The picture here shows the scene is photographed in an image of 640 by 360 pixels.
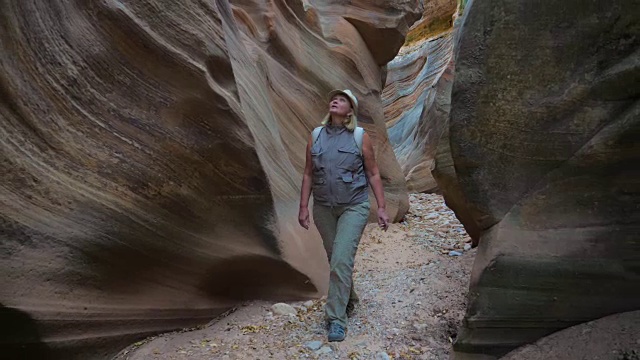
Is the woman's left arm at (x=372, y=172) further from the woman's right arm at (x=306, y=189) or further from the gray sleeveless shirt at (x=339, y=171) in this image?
the woman's right arm at (x=306, y=189)

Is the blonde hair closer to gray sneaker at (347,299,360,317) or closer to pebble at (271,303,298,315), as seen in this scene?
gray sneaker at (347,299,360,317)

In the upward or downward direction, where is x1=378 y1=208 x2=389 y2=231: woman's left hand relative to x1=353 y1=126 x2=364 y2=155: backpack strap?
downward

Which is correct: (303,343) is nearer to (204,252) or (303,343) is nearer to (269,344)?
(269,344)

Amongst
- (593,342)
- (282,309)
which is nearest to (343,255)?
(282,309)

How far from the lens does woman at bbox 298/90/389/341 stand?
4.10 meters

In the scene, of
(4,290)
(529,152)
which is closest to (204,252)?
(4,290)

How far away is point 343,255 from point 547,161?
1.61 metres

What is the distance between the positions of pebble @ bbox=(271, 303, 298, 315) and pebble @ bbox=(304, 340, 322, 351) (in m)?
0.61

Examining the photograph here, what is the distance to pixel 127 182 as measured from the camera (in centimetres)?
381

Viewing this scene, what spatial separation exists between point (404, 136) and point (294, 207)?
11.8 metres

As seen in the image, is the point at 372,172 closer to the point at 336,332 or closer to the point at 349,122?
the point at 349,122

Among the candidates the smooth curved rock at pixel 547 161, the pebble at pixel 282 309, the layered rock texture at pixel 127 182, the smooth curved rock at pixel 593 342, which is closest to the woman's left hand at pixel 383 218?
the smooth curved rock at pixel 547 161

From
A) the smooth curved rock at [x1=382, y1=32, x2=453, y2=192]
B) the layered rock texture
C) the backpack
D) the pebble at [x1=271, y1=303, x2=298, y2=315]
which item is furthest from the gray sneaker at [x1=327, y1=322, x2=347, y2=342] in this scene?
the smooth curved rock at [x1=382, y1=32, x2=453, y2=192]

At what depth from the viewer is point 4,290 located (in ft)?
10.3
